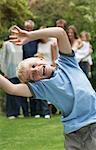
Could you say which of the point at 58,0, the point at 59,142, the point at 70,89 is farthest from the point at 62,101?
the point at 58,0

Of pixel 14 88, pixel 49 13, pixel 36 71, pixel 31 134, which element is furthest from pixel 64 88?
pixel 49 13

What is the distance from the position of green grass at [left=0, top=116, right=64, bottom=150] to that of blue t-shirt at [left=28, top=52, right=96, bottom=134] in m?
3.22

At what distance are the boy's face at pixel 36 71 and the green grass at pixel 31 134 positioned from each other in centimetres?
338

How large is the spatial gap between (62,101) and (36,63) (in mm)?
384

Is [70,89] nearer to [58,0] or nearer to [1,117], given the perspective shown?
[1,117]

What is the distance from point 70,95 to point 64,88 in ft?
0.25

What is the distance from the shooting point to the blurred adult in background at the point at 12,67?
11.7 m

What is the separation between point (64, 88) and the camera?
4.86m

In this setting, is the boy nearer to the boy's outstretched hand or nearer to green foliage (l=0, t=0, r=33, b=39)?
the boy's outstretched hand

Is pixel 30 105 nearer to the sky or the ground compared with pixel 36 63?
nearer to the ground

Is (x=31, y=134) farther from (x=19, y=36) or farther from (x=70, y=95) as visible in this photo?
(x=19, y=36)

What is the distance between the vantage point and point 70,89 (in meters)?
4.88

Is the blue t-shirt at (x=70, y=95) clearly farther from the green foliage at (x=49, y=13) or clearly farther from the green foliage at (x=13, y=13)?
the green foliage at (x=13, y=13)

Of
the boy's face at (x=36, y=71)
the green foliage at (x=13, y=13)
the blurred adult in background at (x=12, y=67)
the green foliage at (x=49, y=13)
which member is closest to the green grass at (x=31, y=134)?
the blurred adult in background at (x=12, y=67)
